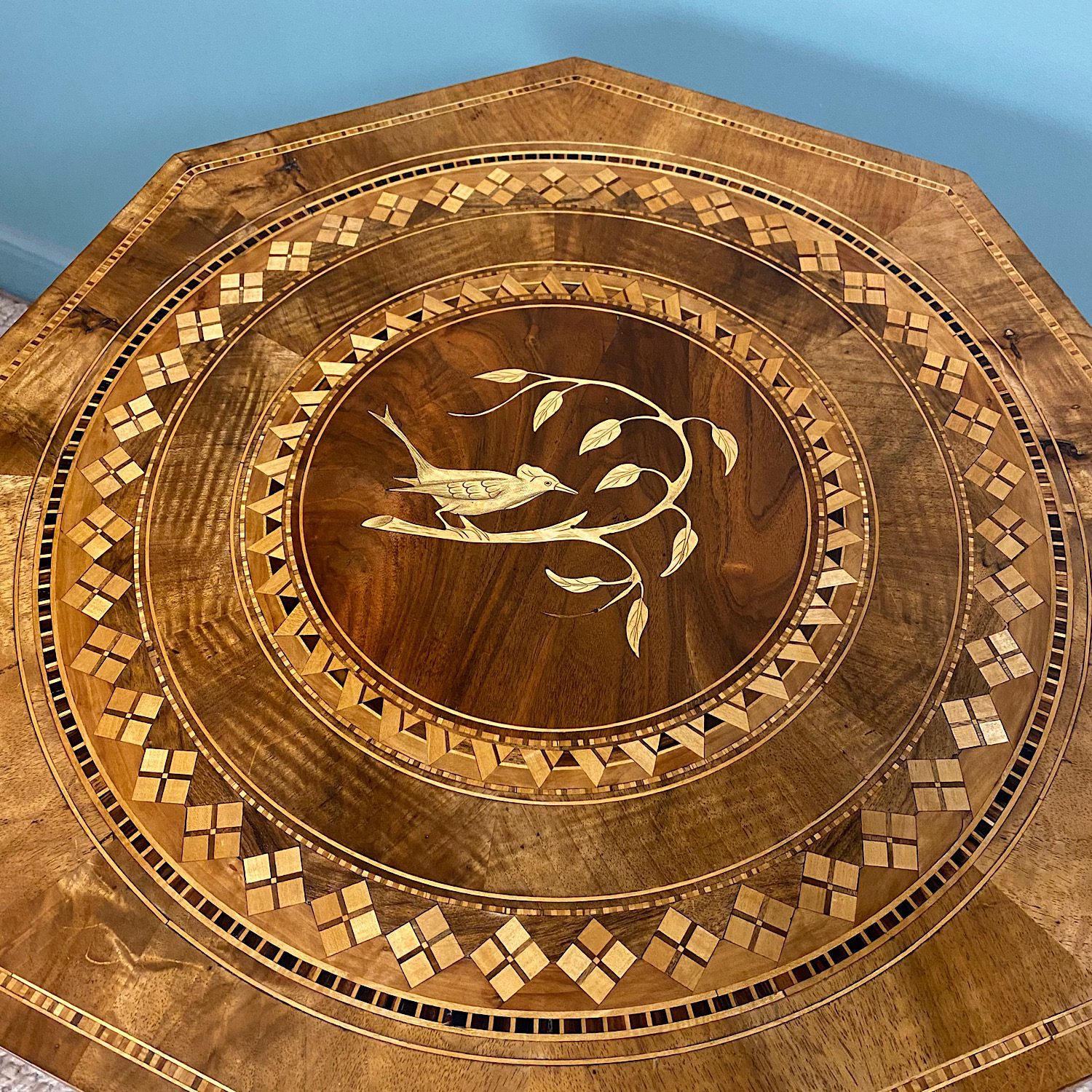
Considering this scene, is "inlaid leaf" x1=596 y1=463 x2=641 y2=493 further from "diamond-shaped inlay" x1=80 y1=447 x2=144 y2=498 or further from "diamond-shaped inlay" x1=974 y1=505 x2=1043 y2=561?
"diamond-shaped inlay" x1=80 y1=447 x2=144 y2=498

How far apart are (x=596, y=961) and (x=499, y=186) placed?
1.11 m

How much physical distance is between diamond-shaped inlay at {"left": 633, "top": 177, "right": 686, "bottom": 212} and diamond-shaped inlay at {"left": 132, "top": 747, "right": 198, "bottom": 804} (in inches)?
39.7

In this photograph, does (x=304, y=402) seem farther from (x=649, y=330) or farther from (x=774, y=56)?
(x=774, y=56)

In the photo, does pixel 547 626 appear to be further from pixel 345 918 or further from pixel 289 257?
pixel 289 257

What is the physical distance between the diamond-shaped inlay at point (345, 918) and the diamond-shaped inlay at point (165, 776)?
0.61 feet

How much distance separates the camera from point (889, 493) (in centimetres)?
116

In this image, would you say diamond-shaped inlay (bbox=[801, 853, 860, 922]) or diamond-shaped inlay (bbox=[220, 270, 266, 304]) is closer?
diamond-shaped inlay (bbox=[801, 853, 860, 922])

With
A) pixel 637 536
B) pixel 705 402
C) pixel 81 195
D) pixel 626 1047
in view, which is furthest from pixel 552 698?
pixel 81 195

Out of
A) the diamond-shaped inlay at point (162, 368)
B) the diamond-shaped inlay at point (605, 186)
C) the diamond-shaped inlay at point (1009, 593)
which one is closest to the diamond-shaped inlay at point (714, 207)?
the diamond-shaped inlay at point (605, 186)

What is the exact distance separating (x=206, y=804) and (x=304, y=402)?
53cm

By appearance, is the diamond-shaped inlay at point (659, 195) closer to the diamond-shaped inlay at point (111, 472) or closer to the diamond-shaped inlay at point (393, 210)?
the diamond-shaped inlay at point (393, 210)

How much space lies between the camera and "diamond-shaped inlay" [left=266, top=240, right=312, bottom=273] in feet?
4.47

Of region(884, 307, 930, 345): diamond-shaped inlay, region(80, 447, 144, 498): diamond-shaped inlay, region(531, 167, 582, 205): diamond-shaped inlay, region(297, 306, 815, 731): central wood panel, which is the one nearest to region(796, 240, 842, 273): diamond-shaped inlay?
region(884, 307, 930, 345): diamond-shaped inlay

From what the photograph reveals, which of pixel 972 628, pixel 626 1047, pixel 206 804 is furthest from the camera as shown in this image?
pixel 972 628
